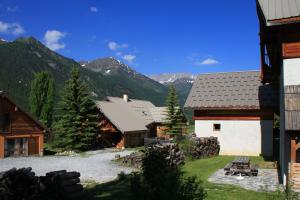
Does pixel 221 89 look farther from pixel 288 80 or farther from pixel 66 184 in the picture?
pixel 66 184

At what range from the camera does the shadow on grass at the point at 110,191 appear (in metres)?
14.5

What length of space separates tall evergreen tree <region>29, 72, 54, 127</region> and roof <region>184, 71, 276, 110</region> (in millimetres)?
39869

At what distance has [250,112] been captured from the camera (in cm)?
3008

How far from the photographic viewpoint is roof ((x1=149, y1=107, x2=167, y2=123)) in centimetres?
5412

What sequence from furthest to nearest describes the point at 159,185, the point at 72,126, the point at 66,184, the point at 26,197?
the point at 72,126 → the point at 66,184 → the point at 26,197 → the point at 159,185

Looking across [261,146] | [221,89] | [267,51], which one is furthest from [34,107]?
[267,51]

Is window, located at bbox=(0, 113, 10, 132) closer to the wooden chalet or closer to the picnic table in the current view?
the wooden chalet

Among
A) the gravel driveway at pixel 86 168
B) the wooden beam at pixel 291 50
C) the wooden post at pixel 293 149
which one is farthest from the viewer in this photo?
the gravel driveway at pixel 86 168

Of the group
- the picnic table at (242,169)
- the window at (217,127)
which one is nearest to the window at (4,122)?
the window at (217,127)

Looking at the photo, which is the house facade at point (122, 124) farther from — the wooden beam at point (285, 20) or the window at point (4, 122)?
the wooden beam at point (285, 20)

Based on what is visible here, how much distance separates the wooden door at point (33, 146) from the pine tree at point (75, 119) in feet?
11.0

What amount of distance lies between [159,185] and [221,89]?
2455 centimetres

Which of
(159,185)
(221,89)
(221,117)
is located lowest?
(159,185)

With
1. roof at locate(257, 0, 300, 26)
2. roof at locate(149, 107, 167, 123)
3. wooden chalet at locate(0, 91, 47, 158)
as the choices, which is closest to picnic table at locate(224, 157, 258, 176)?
roof at locate(257, 0, 300, 26)
